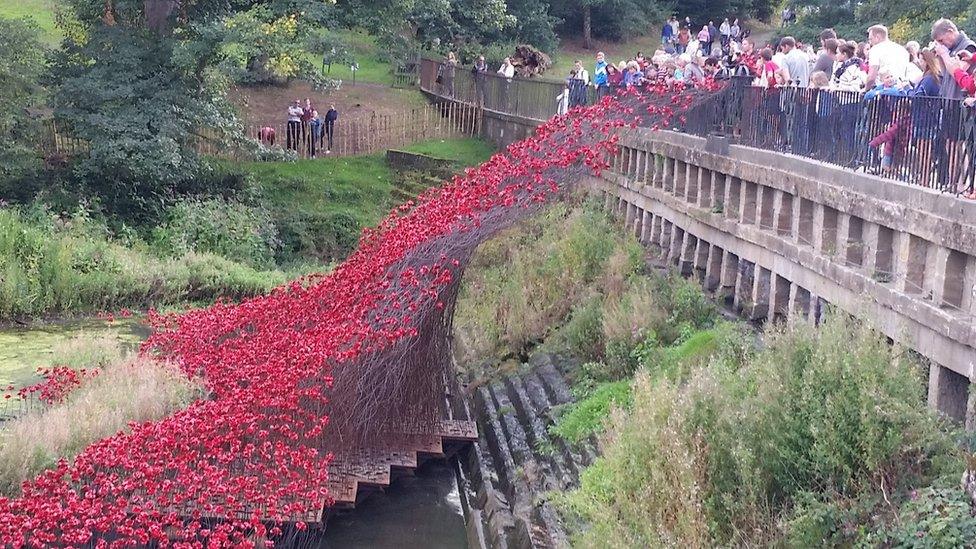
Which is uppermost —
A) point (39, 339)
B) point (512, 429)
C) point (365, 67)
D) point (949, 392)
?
point (365, 67)

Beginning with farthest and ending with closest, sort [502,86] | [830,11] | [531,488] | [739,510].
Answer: [830,11]
[502,86]
[531,488]
[739,510]

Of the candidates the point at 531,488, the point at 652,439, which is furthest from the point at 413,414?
the point at 652,439

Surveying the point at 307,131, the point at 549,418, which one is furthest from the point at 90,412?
the point at 307,131

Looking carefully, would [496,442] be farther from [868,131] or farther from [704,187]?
[868,131]

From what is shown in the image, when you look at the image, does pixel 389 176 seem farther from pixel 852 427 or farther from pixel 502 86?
pixel 852 427

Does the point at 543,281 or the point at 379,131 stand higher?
the point at 379,131

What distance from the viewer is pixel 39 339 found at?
21.2 metres

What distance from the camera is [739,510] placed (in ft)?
29.9

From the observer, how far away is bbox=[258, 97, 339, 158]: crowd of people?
113 ft

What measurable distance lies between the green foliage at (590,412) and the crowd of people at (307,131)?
2157 centimetres

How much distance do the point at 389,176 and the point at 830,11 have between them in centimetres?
1791

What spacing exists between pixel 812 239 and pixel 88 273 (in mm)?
16834

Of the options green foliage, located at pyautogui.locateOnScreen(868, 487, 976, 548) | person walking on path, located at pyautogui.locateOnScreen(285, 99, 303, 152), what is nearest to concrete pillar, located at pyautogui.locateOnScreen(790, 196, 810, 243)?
green foliage, located at pyautogui.locateOnScreen(868, 487, 976, 548)

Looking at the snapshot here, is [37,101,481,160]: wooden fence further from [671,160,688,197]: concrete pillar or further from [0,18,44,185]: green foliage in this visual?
[671,160,688,197]: concrete pillar
